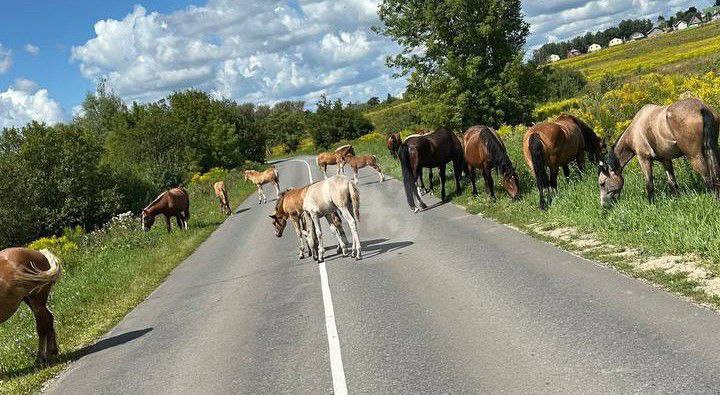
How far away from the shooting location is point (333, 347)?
689 centimetres

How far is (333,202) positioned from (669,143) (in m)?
6.45

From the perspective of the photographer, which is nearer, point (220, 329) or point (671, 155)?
point (220, 329)

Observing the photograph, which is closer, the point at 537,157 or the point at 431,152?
the point at 537,157

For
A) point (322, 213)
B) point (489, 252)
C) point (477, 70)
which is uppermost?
point (477, 70)

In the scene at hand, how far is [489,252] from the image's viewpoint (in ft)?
34.0

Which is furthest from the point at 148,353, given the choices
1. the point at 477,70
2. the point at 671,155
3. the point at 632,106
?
the point at 477,70

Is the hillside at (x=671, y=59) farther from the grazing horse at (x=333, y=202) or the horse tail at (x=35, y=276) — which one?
the horse tail at (x=35, y=276)

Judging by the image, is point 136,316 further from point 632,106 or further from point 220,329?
point 632,106

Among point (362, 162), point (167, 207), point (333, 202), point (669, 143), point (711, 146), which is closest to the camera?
point (711, 146)

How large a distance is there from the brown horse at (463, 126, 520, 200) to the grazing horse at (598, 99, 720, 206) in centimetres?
371

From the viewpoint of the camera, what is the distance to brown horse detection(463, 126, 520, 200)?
1481 cm

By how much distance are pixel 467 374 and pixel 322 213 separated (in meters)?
7.34

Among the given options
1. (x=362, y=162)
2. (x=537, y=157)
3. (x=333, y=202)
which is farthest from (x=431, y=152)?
(x=362, y=162)

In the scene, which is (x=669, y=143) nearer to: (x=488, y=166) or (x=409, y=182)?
(x=488, y=166)
